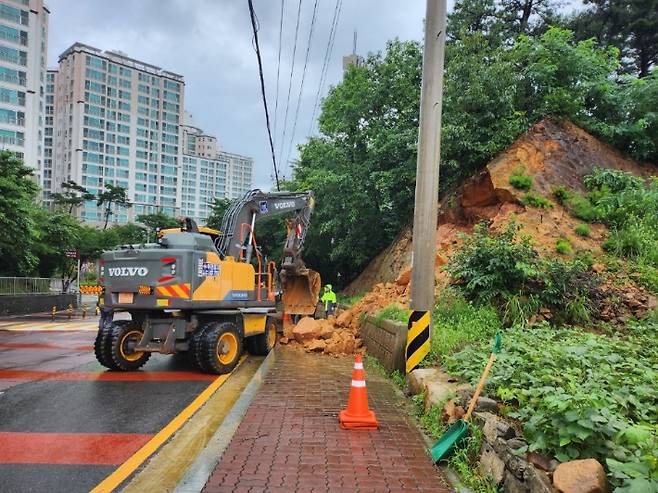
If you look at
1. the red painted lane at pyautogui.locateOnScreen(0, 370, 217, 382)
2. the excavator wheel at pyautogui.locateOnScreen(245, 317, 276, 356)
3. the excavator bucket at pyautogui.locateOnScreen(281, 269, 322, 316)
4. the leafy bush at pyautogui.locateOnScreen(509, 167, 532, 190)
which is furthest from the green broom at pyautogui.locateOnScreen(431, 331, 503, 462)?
the leafy bush at pyautogui.locateOnScreen(509, 167, 532, 190)

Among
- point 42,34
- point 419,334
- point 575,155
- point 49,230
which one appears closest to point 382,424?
point 419,334

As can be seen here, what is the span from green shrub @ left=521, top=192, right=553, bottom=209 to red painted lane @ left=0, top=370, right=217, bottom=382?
9.65 meters

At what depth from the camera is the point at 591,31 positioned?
23.2 metres

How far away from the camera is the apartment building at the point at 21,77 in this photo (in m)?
64.0

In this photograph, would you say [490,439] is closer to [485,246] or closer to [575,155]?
[485,246]

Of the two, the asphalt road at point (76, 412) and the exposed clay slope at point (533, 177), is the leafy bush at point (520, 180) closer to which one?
the exposed clay slope at point (533, 177)

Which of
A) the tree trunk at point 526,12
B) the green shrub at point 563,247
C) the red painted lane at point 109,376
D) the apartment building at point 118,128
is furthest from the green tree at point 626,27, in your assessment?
the apartment building at point 118,128

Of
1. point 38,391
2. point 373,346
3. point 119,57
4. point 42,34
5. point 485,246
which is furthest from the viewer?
point 119,57

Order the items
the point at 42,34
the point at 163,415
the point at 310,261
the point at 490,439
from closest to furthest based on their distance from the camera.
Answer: the point at 490,439 < the point at 163,415 < the point at 310,261 < the point at 42,34

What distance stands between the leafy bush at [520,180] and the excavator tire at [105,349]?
11253 mm

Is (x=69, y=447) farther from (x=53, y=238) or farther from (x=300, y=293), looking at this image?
(x=53, y=238)

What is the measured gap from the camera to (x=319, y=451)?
15.8 ft

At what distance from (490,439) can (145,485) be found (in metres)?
2.85

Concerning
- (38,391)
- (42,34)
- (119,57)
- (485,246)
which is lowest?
(38,391)
